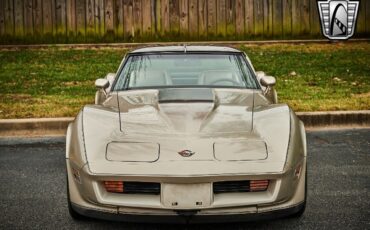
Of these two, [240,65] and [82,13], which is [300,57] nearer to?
[82,13]

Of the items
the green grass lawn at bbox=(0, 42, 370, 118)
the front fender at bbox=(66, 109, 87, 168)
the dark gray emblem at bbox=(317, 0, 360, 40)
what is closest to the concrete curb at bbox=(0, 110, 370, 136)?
the green grass lawn at bbox=(0, 42, 370, 118)

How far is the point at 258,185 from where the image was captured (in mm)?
3922

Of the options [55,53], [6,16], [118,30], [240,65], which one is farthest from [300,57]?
[240,65]

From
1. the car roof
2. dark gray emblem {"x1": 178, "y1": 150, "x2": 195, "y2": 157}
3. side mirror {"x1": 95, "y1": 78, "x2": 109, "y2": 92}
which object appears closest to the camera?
dark gray emblem {"x1": 178, "y1": 150, "x2": 195, "y2": 157}

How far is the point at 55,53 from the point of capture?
13.5m

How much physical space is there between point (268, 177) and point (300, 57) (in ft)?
31.0

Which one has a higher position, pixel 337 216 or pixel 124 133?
pixel 124 133

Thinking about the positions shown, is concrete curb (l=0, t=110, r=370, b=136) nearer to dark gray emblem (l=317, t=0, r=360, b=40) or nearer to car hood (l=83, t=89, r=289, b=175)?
car hood (l=83, t=89, r=289, b=175)

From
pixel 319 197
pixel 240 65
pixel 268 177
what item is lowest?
pixel 319 197

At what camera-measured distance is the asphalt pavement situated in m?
4.47

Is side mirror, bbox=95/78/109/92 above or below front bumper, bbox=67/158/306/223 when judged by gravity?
above

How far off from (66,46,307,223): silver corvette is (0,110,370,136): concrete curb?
132 inches

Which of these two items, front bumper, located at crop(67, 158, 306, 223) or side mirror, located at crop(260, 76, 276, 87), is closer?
front bumper, located at crop(67, 158, 306, 223)

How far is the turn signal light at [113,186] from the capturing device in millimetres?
3904
